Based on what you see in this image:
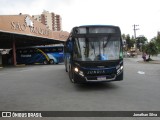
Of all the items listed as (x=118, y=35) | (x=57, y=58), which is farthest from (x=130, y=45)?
(x=118, y=35)

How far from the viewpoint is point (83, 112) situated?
766cm

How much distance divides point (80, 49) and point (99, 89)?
76.5 inches

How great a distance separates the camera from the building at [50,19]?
12882 centimetres

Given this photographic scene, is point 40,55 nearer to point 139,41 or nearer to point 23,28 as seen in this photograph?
point 23,28

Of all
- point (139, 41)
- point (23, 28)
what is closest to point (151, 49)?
point (23, 28)

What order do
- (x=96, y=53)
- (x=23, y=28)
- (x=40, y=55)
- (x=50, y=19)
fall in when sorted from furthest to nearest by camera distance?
(x=50, y=19), (x=40, y=55), (x=23, y=28), (x=96, y=53)

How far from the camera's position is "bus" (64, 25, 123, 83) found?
1195 centimetres

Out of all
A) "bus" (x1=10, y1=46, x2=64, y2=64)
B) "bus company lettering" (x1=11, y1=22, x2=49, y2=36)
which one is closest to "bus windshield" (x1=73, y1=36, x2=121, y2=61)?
"bus company lettering" (x1=11, y1=22, x2=49, y2=36)

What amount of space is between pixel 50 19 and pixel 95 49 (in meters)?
123

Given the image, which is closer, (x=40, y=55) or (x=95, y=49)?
(x=95, y=49)

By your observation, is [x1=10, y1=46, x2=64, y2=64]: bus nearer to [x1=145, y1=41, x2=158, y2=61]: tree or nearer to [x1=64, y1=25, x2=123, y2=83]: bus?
[x1=145, y1=41, x2=158, y2=61]: tree

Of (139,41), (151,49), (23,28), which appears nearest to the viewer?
(23,28)

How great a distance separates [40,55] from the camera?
45562 mm

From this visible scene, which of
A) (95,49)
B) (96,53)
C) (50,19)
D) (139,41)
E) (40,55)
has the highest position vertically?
(50,19)
